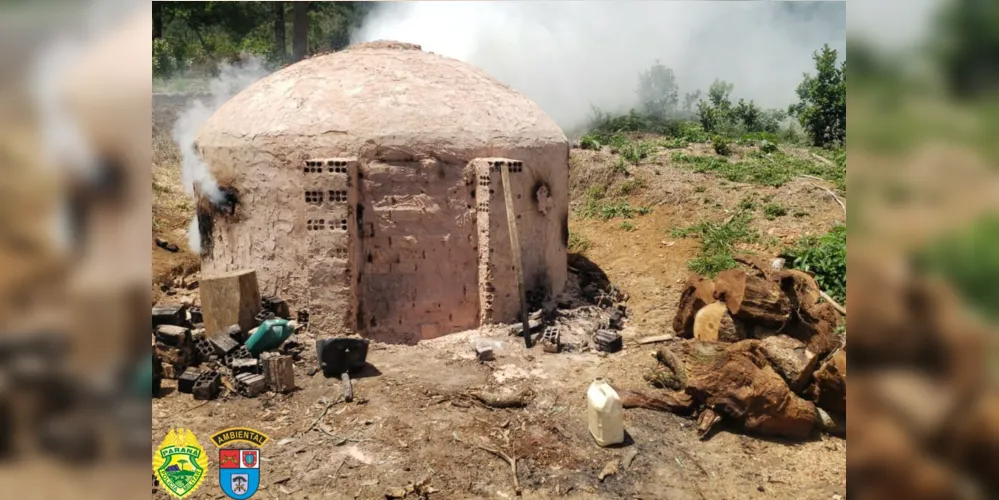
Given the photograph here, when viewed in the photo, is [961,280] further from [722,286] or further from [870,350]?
[722,286]

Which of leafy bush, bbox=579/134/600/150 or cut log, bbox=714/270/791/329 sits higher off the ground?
leafy bush, bbox=579/134/600/150

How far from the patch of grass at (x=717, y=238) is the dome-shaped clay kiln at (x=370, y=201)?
17.0 ft

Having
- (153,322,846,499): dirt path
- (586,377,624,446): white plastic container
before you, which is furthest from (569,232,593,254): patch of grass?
(586,377,624,446): white plastic container

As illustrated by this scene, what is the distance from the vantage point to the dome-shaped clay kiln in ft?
25.0

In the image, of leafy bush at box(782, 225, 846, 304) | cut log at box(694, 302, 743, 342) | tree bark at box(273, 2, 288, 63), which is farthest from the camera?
tree bark at box(273, 2, 288, 63)

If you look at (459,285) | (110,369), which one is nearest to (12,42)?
(110,369)

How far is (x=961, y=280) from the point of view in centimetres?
158

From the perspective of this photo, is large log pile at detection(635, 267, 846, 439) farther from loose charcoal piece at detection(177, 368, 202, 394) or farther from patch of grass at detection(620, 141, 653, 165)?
patch of grass at detection(620, 141, 653, 165)

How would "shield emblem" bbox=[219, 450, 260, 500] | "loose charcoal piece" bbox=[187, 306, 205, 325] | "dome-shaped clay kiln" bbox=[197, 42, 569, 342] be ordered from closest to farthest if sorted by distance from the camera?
"shield emblem" bbox=[219, 450, 260, 500]
"dome-shaped clay kiln" bbox=[197, 42, 569, 342]
"loose charcoal piece" bbox=[187, 306, 205, 325]

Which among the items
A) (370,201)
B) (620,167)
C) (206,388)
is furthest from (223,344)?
(620,167)

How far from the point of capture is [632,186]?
57.0 ft

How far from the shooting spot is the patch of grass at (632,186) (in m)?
17.2

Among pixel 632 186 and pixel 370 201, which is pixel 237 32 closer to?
pixel 632 186

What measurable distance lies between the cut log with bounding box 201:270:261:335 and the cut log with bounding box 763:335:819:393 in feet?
20.6
